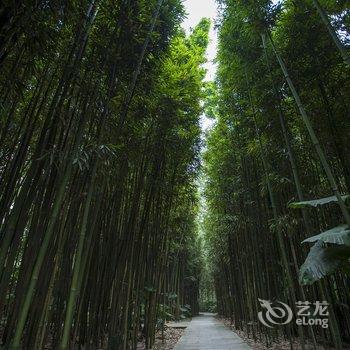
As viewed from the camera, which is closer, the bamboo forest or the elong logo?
the bamboo forest

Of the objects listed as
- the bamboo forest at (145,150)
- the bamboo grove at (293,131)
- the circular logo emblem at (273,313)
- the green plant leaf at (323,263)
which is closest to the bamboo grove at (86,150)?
the bamboo forest at (145,150)

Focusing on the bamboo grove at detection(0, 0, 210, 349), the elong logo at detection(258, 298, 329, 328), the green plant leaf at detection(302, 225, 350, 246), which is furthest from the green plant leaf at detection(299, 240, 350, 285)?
the bamboo grove at detection(0, 0, 210, 349)

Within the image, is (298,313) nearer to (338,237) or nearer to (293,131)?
(338,237)

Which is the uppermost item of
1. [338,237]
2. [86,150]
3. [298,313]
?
[86,150]

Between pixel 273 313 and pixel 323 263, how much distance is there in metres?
3.48

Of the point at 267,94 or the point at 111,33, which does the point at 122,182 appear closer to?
the point at 111,33

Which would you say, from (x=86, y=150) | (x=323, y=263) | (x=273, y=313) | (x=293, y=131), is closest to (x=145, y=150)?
(x=86, y=150)

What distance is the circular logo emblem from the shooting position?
5.45 meters

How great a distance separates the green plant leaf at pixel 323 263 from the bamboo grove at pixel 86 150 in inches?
70.8

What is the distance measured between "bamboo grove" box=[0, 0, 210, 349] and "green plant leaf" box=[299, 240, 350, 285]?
5.90ft

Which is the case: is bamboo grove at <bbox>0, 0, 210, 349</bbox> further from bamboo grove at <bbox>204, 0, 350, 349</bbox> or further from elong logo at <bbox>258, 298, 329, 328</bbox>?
elong logo at <bbox>258, 298, 329, 328</bbox>

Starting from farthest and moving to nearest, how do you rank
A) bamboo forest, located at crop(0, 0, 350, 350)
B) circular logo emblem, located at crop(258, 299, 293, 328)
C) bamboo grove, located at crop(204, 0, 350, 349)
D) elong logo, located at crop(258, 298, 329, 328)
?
circular logo emblem, located at crop(258, 299, 293, 328) → elong logo, located at crop(258, 298, 329, 328) → bamboo grove, located at crop(204, 0, 350, 349) → bamboo forest, located at crop(0, 0, 350, 350)

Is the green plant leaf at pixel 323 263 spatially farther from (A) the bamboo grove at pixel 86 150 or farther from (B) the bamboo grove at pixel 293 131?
(A) the bamboo grove at pixel 86 150

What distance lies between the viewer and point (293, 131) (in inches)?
202
